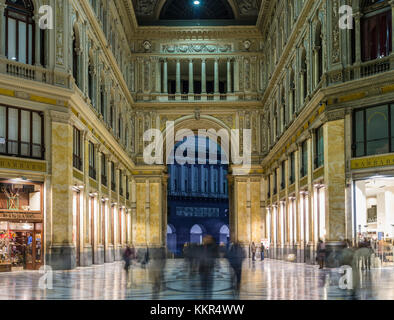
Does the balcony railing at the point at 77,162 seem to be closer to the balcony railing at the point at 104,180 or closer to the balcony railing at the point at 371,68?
the balcony railing at the point at 104,180

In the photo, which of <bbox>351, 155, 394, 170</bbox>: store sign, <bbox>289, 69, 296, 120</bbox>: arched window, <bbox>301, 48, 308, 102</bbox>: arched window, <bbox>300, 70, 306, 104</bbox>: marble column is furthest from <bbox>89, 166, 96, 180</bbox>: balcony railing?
<bbox>351, 155, 394, 170</bbox>: store sign

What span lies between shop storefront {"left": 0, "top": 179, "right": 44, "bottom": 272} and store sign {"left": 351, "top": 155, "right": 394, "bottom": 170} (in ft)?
46.7

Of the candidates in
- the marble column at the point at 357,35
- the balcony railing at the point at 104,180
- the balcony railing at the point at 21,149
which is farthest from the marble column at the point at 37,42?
the marble column at the point at 357,35

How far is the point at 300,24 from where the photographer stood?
1417 inches

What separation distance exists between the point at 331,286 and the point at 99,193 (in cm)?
2176

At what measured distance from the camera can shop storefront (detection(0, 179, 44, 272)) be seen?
26906mm

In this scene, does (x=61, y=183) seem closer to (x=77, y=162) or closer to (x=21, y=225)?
(x=21, y=225)

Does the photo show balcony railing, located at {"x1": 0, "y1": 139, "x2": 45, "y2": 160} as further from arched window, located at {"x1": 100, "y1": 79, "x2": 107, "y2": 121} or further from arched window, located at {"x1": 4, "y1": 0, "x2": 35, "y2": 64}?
arched window, located at {"x1": 100, "y1": 79, "x2": 107, "y2": 121}

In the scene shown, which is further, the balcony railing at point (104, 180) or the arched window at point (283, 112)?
the arched window at point (283, 112)

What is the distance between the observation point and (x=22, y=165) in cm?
2656

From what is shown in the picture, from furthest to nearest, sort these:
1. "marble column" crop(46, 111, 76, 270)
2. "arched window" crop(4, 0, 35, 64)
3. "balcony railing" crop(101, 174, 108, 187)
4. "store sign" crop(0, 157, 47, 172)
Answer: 1. "balcony railing" crop(101, 174, 108, 187)
2. "marble column" crop(46, 111, 76, 270)
3. "arched window" crop(4, 0, 35, 64)
4. "store sign" crop(0, 157, 47, 172)

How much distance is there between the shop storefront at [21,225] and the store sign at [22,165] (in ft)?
2.04

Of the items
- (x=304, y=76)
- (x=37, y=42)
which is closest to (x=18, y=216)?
(x=37, y=42)

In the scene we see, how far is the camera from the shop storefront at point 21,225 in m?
26.9
